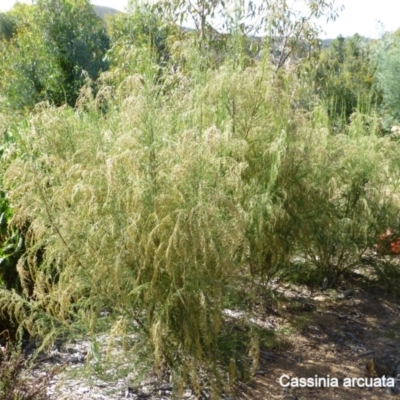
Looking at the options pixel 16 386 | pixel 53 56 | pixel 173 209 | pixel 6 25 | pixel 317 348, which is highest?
pixel 6 25

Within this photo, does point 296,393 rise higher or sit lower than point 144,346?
lower

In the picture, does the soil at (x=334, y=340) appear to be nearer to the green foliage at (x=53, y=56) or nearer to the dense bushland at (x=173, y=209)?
the dense bushland at (x=173, y=209)

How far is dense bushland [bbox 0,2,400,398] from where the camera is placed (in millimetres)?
2824

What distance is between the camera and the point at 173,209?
286 cm

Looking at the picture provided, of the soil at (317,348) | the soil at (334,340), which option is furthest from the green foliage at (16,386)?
the soil at (334,340)

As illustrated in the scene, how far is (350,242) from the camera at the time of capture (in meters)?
4.64

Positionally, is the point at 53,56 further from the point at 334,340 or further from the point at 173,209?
the point at 173,209

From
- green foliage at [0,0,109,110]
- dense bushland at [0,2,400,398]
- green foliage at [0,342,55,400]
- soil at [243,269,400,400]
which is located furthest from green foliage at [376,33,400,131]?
green foliage at [0,342,55,400]

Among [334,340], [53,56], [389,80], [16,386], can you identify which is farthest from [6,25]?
[16,386]

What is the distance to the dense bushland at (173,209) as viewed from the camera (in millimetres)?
2824

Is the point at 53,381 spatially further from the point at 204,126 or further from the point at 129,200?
the point at 204,126

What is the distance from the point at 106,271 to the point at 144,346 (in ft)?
2.04

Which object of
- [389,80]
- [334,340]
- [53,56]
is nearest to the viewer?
[334,340]

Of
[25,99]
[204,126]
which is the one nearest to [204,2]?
[204,126]
